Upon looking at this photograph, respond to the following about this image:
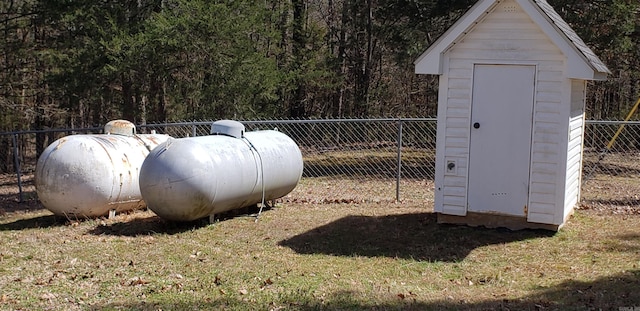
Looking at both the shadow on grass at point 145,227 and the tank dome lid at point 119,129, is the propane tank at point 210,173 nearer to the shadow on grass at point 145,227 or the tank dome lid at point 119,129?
the shadow on grass at point 145,227

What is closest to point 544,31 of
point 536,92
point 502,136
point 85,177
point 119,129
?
point 536,92

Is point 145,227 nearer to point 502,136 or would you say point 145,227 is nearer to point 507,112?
point 502,136

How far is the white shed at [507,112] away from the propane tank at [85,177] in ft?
16.8

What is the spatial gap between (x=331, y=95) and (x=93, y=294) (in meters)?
21.5

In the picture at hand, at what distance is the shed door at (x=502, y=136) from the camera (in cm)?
888

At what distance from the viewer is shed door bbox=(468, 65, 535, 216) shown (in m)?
8.88

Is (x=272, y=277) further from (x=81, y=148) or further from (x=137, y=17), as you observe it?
(x=137, y=17)

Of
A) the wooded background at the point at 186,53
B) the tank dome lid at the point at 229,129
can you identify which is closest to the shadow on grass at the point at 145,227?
the tank dome lid at the point at 229,129

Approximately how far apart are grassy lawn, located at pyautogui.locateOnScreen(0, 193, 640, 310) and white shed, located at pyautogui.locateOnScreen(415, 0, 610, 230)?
0.46 meters

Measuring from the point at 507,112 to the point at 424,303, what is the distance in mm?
3701

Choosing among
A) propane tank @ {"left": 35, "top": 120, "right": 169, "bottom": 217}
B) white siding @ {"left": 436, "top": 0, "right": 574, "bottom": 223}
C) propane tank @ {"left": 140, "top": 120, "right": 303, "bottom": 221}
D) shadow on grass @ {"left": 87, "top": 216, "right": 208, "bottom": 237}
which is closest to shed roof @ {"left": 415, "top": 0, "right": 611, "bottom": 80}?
white siding @ {"left": 436, "top": 0, "right": 574, "bottom": 223}

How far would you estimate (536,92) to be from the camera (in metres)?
8.79

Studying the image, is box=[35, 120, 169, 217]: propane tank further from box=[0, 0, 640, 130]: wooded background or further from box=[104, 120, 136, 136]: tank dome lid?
box=[0, 0, 640, 130]: wooded background

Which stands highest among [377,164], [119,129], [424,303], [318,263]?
[119,129]
